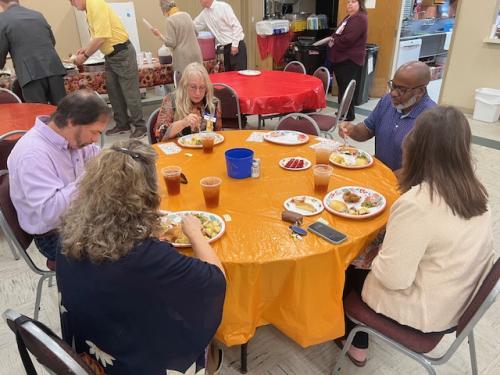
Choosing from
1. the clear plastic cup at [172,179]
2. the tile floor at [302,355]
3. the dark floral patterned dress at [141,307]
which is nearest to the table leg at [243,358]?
the tile floor at [302,355]

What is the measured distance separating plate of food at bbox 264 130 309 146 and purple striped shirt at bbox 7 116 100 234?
3.85 ft

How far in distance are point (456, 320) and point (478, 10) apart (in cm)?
526

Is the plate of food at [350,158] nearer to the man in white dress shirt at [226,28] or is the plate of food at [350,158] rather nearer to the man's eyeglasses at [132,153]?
the man's eyeglasses at [132,153]

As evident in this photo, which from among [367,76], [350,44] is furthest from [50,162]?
[367,76]

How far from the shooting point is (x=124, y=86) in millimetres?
4617

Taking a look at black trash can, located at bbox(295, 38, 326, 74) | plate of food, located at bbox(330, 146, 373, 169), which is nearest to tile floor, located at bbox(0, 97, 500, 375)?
plate of food, located at bbox(330, 146, 373, 169)

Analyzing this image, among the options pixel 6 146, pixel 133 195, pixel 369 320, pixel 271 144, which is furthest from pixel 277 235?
pixel 6 146

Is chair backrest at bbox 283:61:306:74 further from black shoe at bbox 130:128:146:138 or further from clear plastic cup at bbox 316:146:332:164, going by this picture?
clear plastic cup at bbox 316:146:332:164

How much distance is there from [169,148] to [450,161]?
1530mm

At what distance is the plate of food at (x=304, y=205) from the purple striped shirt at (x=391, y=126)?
92cm

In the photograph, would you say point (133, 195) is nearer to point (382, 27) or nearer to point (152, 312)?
point (152, 312)

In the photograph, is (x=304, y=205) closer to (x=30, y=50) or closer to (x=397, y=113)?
(x=397, y=113)

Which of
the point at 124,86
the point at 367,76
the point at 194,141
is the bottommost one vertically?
the point at 367,76

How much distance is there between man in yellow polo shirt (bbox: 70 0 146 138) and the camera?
4.14 meters
